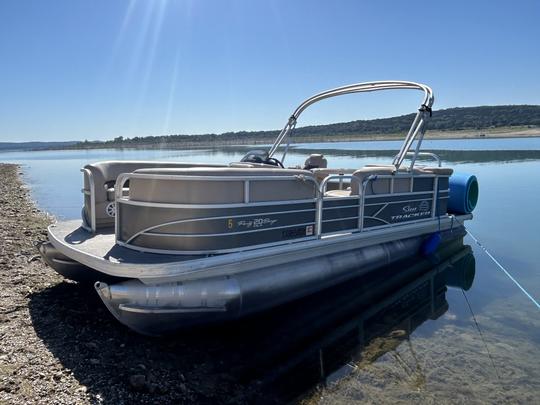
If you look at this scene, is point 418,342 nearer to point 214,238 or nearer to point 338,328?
point 338,328

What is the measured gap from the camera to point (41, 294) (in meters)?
4.98

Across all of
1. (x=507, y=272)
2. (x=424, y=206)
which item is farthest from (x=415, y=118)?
(x=507, y=272)

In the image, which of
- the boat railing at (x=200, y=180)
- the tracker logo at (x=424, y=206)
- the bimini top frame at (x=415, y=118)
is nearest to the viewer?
the boat railing at (x=200, y=180)

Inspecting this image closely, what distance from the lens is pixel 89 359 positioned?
3.67 metres

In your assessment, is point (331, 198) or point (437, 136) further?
point (437, 136)

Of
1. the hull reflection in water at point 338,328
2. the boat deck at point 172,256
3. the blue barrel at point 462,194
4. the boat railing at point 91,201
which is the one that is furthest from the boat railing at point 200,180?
the blue barrel at point 462,194

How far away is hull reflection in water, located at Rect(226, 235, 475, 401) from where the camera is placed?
3.88 meters

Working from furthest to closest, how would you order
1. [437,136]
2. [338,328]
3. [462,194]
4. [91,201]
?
[437,136] → [462,194] → [91,201] → [338,328]

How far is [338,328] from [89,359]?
2.57m

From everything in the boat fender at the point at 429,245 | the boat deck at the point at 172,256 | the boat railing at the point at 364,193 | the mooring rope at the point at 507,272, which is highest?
the boat railing at the point at 364,193

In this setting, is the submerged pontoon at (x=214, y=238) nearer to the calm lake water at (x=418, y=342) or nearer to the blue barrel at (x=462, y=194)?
the calm lake water at (x=418, y=342)

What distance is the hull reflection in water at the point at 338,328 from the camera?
3879mm

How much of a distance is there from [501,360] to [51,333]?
4.29 meters

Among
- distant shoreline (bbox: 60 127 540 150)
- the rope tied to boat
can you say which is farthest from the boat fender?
distant shoreline (bbox: 60 127 540 150)
